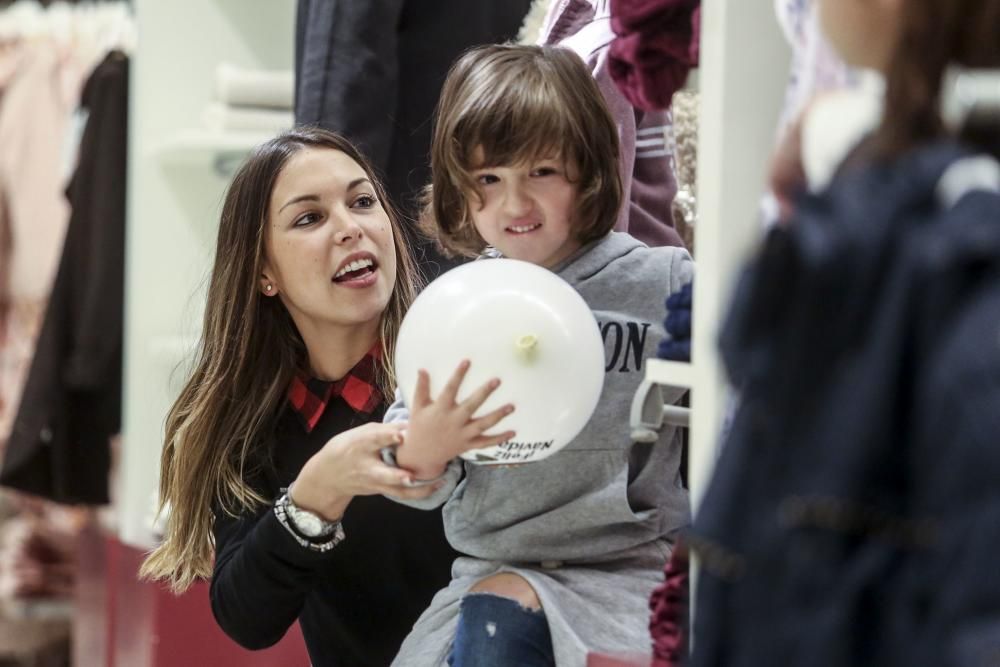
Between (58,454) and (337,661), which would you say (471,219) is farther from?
(58,454)

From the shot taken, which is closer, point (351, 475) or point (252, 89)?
point (351, 475)

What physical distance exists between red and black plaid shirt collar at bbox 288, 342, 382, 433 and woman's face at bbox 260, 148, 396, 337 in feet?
0.15

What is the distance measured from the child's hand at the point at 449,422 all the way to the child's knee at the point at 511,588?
0.50 ft

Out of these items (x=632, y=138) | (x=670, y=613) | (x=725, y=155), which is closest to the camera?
(x=725, y=155)

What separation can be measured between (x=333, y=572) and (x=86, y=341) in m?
1.24

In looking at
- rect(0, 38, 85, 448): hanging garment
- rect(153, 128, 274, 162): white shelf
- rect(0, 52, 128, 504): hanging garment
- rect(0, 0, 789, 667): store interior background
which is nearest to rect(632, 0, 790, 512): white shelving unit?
rect(0, 0, 789, 667): store interior background

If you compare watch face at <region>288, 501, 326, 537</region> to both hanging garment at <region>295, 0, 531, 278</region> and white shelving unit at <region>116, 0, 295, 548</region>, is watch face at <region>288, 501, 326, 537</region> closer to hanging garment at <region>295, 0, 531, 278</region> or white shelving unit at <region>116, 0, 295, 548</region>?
hanging garment at <region>295, 0, 531, 278</region>

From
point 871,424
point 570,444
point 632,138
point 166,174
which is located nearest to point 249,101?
point 166,174

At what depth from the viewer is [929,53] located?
2.23ft

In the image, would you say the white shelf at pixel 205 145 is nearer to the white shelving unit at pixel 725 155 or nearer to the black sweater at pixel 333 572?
the black sweater at pixel 333 572

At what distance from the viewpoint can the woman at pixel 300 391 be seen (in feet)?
4.67

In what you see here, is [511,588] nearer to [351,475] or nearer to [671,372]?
[351,475]

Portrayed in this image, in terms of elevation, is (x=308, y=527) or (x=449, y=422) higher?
(x=449, y=422)

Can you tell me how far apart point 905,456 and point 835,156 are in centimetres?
19
